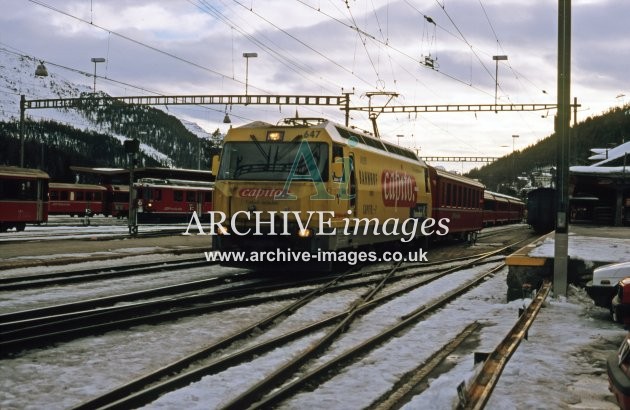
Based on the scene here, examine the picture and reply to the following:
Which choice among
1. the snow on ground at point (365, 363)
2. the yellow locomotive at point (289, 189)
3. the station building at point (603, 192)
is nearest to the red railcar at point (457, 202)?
the station building at point (603, 192)

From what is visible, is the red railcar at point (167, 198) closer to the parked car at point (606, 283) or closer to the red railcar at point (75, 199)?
the red railcar at point (75, 199)

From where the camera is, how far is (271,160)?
1323cm

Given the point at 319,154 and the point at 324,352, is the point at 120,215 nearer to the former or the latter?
the point at 319,154

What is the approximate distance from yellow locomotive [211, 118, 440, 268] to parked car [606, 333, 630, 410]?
27.3ft

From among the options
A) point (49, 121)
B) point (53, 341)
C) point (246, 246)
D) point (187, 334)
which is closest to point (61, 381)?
point (53, 341)

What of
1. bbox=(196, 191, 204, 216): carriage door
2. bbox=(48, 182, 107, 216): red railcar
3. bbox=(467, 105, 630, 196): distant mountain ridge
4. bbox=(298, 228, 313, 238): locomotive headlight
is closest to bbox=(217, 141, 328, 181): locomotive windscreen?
bbox=(298, 228, 313, 238): locomotive headlight

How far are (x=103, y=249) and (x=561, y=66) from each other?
1437 centimetres

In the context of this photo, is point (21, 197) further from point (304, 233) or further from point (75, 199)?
point (304, 233)

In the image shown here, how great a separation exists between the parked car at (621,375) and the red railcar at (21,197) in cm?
2909

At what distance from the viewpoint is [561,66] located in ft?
36.3

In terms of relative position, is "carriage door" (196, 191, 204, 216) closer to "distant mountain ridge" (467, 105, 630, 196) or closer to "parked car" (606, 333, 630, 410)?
"parked car" (606, 333, 630, 410)

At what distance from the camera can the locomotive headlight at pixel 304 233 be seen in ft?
41.0

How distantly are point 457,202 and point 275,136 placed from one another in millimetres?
14827

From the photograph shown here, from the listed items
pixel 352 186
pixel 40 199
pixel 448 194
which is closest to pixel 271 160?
pixel 352 186
